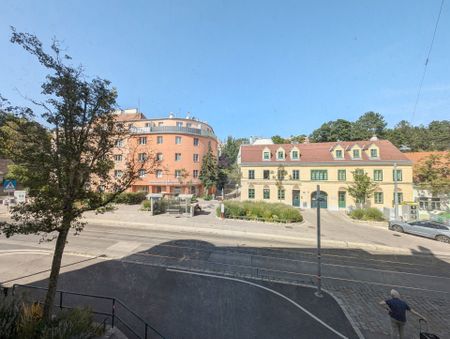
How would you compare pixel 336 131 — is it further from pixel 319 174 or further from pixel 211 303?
pixel 211 303

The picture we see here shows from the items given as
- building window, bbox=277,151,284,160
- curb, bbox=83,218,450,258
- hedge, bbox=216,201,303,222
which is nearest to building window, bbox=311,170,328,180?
building window, bbox=277,151,284,160

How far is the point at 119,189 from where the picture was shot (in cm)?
712

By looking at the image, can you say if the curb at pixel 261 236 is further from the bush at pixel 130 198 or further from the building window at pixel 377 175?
the building window at pixel 377 175

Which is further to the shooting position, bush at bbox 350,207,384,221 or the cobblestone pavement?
bush at bbox 350,207,384,221

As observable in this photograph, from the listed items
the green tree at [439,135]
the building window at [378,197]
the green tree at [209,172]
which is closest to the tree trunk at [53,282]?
the building window at [378,197]

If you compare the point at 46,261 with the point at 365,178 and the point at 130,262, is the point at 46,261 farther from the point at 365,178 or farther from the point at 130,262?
the point at 365,178

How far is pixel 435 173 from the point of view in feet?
97.5

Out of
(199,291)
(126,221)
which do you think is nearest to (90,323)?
(199,291)

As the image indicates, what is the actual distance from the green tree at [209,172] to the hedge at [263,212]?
58.6 feet

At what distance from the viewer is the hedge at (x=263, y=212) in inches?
957

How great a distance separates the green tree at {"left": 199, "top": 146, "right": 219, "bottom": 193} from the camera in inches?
1724

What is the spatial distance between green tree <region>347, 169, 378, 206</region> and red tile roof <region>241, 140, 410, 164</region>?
4384mm

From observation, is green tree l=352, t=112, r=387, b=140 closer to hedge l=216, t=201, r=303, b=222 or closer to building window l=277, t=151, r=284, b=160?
building window l=277, t=151, r=284, b=160

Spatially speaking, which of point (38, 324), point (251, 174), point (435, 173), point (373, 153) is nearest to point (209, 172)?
point (251, 174)
